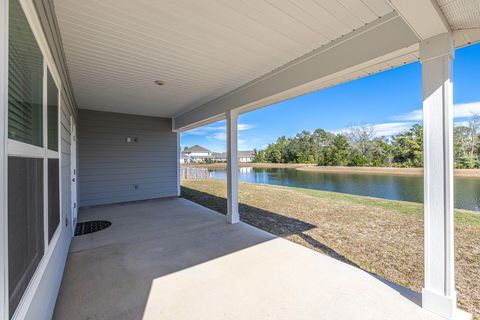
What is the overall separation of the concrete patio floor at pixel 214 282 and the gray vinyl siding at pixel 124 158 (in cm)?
261

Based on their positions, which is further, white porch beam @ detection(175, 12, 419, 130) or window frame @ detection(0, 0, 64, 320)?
white porch beam @ detection(175, 12, 419, 130)

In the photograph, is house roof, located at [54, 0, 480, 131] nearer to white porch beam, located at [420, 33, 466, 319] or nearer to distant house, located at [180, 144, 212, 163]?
white porch beam, located at [420, 33, 466, 319]

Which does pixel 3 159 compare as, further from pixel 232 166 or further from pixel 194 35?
pixel 232 166

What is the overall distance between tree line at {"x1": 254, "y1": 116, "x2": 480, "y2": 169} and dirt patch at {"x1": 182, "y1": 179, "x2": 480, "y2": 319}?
8.51 metres

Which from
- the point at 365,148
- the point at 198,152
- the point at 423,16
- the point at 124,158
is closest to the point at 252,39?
the point at 423,16

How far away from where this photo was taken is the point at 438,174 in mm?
1753

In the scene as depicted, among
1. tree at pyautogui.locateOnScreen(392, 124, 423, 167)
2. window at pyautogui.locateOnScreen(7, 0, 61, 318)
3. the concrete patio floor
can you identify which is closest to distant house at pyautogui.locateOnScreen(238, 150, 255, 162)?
tree at pyautogui.locateOnScreen(392, 124, 423, 167)

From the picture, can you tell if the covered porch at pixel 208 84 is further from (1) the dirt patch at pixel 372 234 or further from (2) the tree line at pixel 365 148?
(2) the tree line at pixel 365 148

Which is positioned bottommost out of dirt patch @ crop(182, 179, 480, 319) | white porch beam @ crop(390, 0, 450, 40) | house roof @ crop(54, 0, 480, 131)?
dirt patch @ crop(182, 179, 480, 319)

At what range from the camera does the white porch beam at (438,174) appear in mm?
1714

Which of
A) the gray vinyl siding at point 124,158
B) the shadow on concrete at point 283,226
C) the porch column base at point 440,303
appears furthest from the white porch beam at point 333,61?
the gray vinyl siding at point 124,158

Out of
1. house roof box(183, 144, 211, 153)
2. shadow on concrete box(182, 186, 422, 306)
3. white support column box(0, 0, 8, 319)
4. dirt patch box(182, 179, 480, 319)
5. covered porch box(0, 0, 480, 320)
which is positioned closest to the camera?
white support column box(0, 0, 8, 319)

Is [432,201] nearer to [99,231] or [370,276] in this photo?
[370,276]

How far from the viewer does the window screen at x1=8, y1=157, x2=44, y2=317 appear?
955mm
